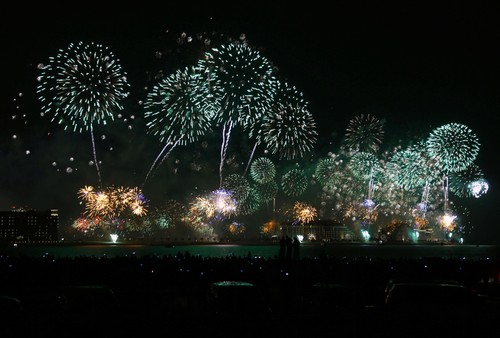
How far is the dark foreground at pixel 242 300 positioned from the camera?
59.0 feet

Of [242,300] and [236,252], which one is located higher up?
[236,252]

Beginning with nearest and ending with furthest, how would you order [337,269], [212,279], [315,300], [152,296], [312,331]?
1. [312,331]
2. [315,300]
3. [152,296]
4. [212,279]
5. [337,269]

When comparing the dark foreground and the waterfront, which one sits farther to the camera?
the waterfront

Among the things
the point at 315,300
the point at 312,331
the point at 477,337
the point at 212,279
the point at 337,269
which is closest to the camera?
the point at 477,337

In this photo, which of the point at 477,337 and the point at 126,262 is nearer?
the point at 477,337

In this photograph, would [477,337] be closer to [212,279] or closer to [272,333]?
[272,333]

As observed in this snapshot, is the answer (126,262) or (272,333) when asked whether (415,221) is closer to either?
(126,262)

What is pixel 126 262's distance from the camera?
33312 mm

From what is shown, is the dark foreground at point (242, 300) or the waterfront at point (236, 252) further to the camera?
the waterfront at point (236, 252)

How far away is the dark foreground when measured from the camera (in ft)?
59.0

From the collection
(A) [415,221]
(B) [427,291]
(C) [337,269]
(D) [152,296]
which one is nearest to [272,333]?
(B) [427,291]

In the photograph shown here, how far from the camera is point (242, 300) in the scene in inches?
757

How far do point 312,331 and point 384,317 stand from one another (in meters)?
2.14

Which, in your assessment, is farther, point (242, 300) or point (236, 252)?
point (236, 252)
